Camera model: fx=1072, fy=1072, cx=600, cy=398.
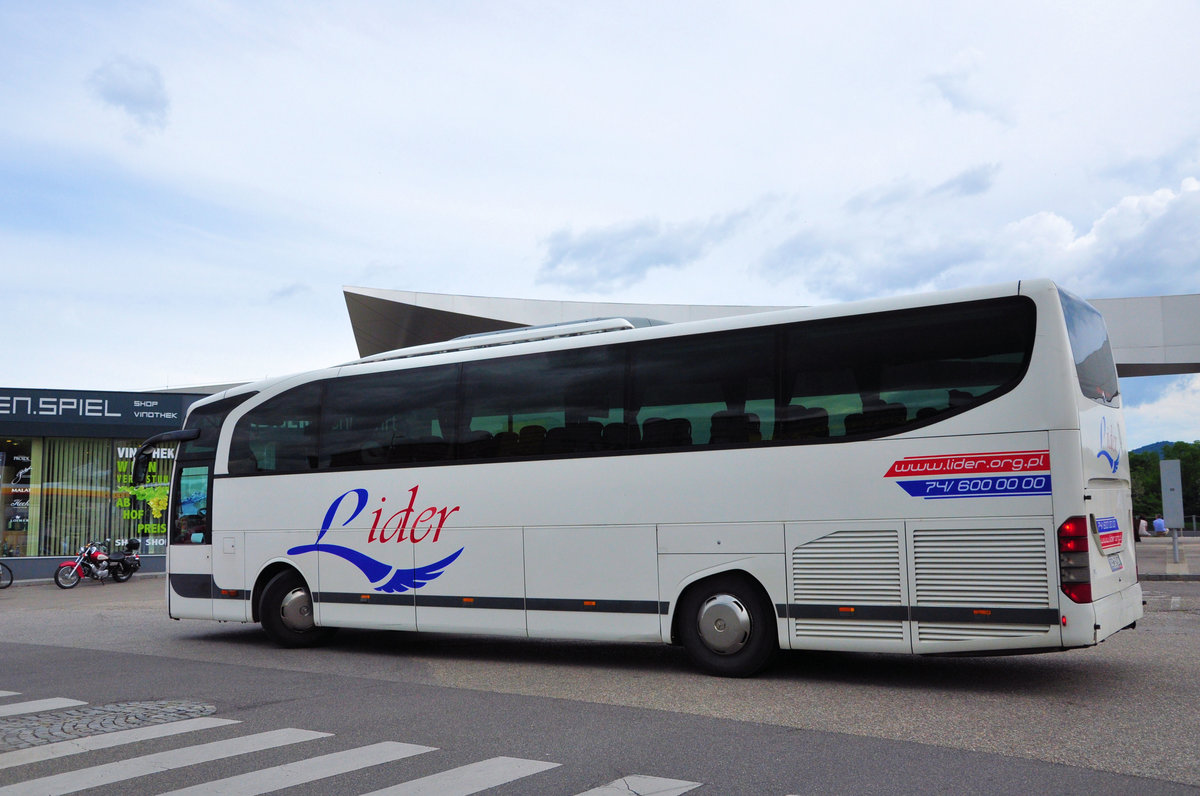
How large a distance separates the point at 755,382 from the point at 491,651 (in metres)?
4.92

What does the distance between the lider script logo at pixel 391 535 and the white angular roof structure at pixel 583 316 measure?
1606 centimetres

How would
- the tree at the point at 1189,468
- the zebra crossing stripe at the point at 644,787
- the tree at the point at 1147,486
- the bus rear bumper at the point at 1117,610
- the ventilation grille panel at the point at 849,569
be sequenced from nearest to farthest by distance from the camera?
1. the zebra crossing stripe at the point at 644,787
2. the bus rear bumper at the point at 1117,610
3. the ventilation grille panel at the point at 849,569
4. the tree at the point at 1147,486
5. the tree at the point at 1189,468

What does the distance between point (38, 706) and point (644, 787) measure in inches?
220

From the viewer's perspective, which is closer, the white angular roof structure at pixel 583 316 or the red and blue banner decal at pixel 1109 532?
the red and blue banner decal at pixel 1109 532

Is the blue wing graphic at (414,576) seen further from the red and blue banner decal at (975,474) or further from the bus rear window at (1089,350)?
the bus rear window at (1089,350)

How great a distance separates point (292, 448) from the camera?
42.0 ft

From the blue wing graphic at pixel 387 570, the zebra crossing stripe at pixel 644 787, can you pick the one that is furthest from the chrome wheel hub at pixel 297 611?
the zebra crossing stripe at pixel 644 787

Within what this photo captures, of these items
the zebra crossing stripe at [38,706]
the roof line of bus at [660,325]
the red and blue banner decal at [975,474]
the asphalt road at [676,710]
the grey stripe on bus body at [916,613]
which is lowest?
the asphalt road at [676,710]

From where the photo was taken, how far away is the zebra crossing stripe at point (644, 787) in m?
5.51

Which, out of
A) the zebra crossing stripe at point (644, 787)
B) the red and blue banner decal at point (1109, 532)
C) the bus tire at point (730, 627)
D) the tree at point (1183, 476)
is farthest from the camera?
the tree at point (1183, 476)

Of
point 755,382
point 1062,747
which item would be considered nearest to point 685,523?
point 755,382

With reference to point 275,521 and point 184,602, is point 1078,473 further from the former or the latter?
point 184,602

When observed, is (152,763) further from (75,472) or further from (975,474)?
(75,472)

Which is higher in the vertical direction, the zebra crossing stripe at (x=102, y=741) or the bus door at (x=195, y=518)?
the bus door at (x=195, y=518)
